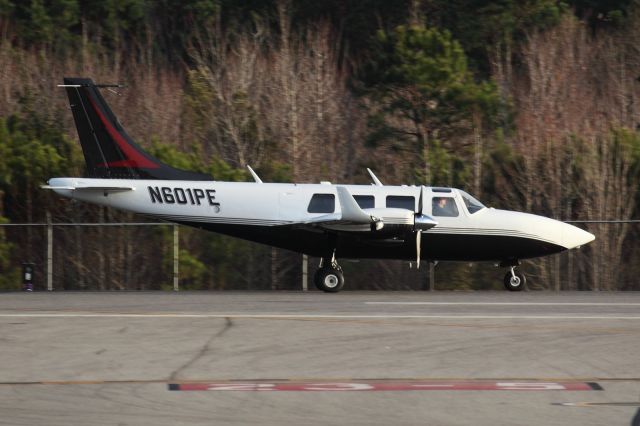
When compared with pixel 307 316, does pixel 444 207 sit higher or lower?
higher

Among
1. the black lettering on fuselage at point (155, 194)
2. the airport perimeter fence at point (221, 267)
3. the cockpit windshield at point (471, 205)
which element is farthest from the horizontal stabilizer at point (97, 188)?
the cockpit windshield at point (471, 205)

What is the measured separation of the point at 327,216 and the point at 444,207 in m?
2.73

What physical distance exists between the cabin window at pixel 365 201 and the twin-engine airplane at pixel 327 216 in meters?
0.02

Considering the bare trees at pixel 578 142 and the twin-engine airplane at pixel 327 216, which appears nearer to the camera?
the twin-engine airplane at pixel 327 216

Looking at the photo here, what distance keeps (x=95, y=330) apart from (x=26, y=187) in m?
16.1

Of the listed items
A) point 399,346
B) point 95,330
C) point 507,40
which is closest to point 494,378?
point 399,346

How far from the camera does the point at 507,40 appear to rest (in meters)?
47.0

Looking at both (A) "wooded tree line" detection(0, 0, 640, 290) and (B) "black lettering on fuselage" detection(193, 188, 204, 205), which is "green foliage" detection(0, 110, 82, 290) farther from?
(B) "black lettering on fuselage" detection(193, 188, 204, 205)

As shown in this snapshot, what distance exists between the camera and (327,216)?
2297cm

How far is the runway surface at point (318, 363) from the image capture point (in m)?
10.8

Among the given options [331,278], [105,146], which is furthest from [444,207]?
Answer: [105,146]

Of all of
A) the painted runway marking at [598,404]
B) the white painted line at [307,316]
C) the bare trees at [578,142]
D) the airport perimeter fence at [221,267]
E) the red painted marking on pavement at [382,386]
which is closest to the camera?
the painted runway marking at [598,404]

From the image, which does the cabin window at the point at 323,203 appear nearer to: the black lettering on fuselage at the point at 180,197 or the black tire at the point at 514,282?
the black lettering on fuselage at the point at 180,197

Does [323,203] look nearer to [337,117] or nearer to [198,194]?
[198,194]
